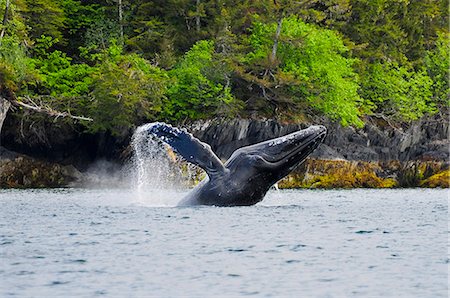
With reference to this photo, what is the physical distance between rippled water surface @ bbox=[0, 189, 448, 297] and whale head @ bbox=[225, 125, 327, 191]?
970 mm

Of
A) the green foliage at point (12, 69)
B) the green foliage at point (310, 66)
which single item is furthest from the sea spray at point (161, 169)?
the green foliage at point (310, 66)

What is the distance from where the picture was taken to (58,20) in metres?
64.0

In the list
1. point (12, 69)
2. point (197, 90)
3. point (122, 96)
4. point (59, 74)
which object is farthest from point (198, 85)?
point (12, 69)

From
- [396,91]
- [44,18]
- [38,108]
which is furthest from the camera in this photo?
[396,91]

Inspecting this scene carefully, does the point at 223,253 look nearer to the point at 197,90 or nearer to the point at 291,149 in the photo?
the point at 291,149

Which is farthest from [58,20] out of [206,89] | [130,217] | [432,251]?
[432,251]

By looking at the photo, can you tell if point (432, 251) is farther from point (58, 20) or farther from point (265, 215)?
point (58, 20)

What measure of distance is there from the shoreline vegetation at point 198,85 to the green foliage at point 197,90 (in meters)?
0.09

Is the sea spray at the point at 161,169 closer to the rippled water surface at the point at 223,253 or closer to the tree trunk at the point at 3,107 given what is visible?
the tree trunk at the point at 3,107

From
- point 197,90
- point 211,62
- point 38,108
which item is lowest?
point 38,108

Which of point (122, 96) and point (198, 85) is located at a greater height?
point (198, 85)

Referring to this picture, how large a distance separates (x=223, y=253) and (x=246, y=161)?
9165mm

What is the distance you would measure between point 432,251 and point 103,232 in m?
7.38

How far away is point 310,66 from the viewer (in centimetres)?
6300
